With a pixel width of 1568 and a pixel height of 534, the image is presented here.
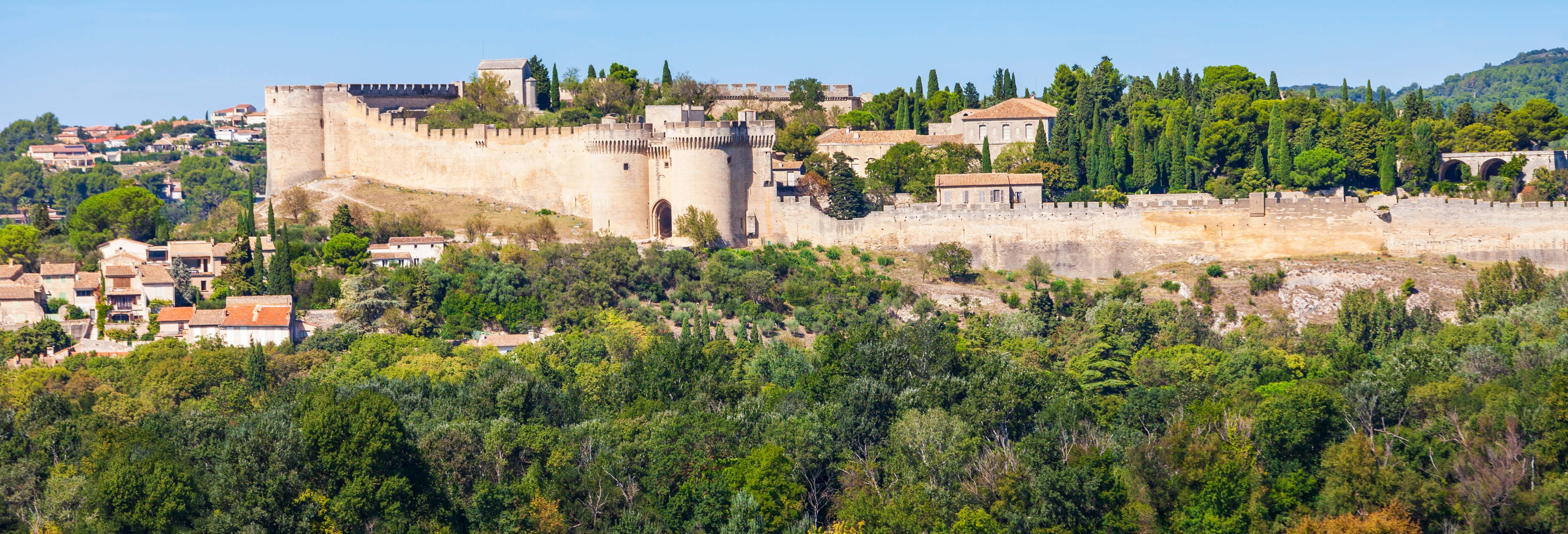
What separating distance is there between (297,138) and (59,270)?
32.6 ft

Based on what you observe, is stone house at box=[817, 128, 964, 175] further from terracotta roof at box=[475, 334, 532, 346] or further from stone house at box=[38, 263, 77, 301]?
stone house at box=[38, 263, 77, 301]

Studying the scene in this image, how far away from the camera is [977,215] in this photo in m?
46.8

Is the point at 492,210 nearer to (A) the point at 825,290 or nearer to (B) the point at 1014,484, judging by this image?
(A) the point at 825,290

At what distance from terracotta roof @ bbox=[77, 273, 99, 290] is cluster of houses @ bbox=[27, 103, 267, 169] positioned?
178ft

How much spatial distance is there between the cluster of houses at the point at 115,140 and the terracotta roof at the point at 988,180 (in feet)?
189

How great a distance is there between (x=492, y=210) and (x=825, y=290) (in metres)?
9.89

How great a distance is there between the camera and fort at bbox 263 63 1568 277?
149 ft

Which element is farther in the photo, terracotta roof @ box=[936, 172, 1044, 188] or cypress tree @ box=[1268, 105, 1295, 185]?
cypress tree @ box=[1268, 105, 1295, 185]

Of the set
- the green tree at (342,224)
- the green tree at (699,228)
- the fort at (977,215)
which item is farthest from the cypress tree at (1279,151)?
the green tree at (342,224)

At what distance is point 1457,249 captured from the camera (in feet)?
148

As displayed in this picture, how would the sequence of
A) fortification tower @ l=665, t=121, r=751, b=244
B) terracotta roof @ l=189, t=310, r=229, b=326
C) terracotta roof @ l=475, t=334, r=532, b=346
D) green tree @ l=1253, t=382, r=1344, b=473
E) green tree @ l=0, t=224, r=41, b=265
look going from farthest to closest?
fortification tower @ l=665, t=121, r=751, b=244
green tree @ l=0, t=224, r=41, b=265
terracotta roof @ l=475, t=334, r=532, b=346
terracotta roof @ l=189, t=310, r=229, b=326
green tree @ l=1253, t=382, r=1344, b=473

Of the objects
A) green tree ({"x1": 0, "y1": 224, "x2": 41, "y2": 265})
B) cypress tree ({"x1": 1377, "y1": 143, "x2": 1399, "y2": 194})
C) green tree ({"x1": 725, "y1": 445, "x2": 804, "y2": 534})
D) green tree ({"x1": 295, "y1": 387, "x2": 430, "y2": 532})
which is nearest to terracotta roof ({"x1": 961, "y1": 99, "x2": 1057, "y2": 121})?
cypress tree ({"x1": 1377, "y1": 143, "x2": 1399, "y2": 194})

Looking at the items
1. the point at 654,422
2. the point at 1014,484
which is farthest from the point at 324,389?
the point at 1014,484

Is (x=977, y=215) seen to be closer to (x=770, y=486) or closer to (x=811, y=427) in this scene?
(x=811, y=427)
